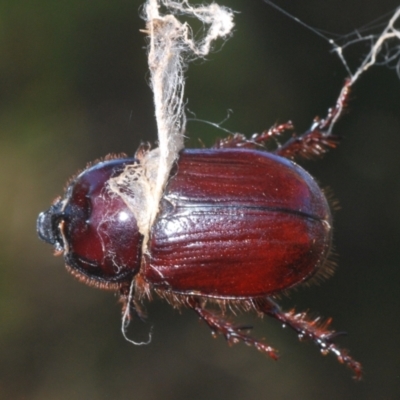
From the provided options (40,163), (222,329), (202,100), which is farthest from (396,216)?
(40,163)

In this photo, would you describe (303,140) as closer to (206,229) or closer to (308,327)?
(206,229)

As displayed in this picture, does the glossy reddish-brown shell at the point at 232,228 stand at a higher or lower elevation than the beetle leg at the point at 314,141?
A: lower

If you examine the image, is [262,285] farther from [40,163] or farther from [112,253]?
[40,163]

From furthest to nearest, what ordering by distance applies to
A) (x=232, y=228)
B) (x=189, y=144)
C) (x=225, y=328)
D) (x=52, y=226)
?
1. (x=189, y=144)
2. (x=225, y=328)
3. (x=52, y=226)
4. (x=232, y=228)

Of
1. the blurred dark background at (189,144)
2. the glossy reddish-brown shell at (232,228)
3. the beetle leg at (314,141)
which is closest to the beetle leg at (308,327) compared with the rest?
the glossy reddish-brown shell at (232,228)

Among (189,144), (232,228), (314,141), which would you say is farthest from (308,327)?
(189,144)

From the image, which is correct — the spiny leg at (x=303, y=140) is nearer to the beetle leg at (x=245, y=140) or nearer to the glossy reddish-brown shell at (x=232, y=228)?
the beetle leg at (x=245, y=140)
